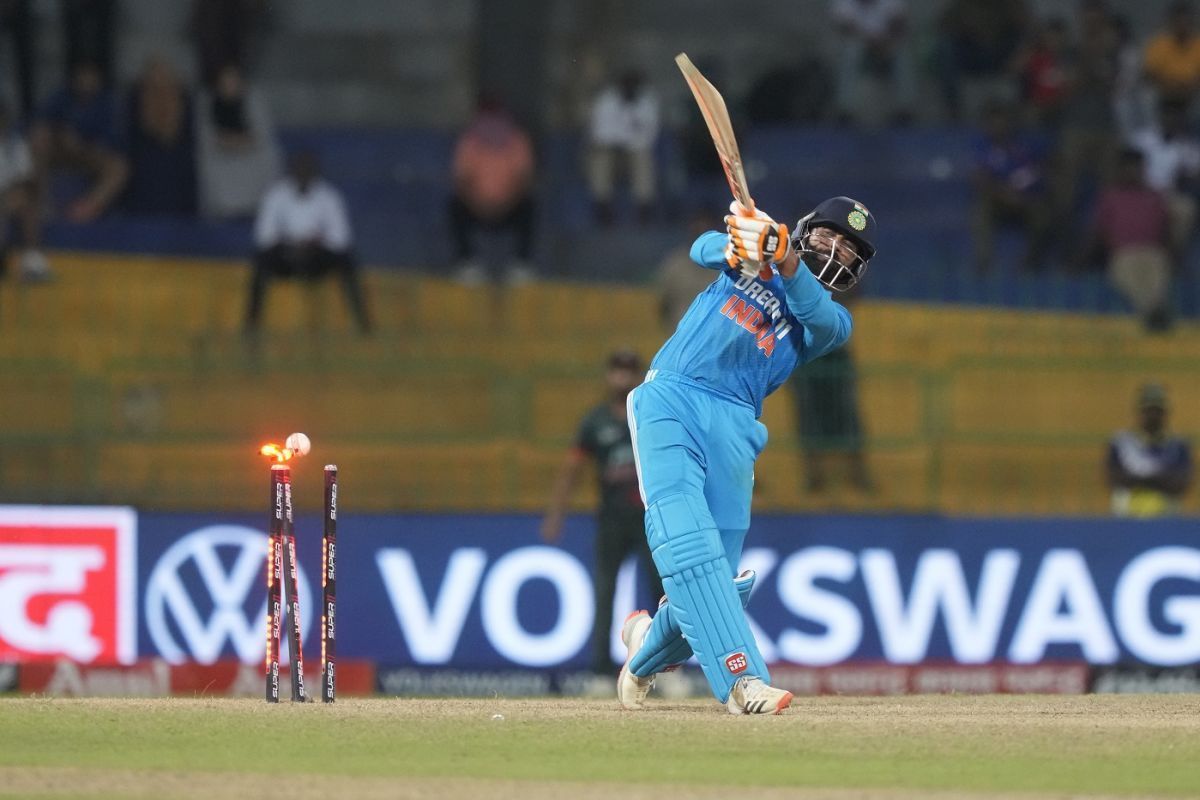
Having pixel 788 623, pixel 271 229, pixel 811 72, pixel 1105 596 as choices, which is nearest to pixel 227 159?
pixel 271 229

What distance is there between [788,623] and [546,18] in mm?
9365

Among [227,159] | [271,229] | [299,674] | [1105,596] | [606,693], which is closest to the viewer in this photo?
[299,674]

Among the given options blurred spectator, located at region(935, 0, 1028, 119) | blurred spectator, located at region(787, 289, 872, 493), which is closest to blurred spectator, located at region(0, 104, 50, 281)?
blurred spectator, located at region(787, 289, 872, 493)

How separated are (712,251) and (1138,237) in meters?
10.1

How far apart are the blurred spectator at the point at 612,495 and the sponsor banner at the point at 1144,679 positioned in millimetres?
2943

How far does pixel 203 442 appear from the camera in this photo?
16000 millimetres

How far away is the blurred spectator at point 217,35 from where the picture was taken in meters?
21.5

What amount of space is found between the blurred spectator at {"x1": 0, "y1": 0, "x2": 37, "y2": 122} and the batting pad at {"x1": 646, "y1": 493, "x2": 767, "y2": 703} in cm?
1462

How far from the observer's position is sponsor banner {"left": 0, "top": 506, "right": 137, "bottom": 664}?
1510 centimetres

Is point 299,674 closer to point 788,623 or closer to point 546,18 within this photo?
point 788,623

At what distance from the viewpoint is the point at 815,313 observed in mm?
8484

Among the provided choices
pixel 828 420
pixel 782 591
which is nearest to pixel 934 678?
pixel 782 591

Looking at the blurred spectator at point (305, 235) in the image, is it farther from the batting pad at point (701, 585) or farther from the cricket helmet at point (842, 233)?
the batting pad at point (701, 585)

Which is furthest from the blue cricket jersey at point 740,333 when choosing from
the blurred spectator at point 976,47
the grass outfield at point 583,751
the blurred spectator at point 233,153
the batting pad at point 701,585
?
the blurred spectator at point 976,47
